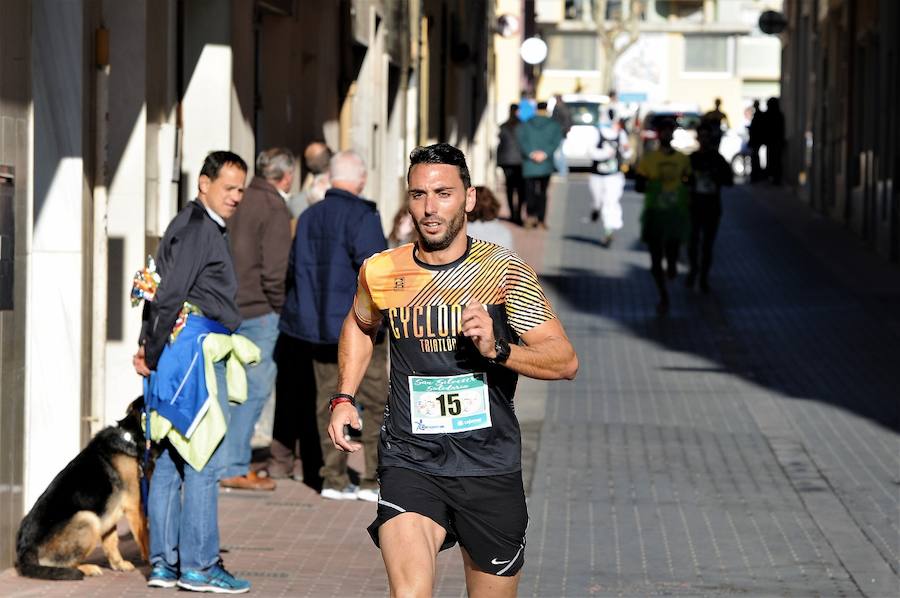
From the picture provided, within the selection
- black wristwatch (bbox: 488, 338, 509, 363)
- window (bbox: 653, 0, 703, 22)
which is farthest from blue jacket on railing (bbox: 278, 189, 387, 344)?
window (bbox: 653, 0, 703, 22)

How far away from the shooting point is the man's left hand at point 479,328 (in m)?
5.32

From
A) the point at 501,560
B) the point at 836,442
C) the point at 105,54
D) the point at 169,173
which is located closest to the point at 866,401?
the point at 836,442

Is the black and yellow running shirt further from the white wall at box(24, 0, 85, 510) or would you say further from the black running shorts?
the white wall at box(24, 0, 85, 510)

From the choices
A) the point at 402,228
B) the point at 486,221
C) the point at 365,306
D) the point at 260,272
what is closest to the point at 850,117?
the point at 486,221

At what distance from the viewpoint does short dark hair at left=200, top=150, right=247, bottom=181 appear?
26.9ft

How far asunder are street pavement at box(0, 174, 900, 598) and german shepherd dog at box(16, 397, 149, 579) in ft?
0.35

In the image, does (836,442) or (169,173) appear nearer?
(169,173)

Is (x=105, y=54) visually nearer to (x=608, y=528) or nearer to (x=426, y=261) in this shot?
(x=608, y=528)

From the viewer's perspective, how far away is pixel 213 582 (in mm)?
8133

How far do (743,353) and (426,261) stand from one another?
1211cm

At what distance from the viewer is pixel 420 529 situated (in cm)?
579

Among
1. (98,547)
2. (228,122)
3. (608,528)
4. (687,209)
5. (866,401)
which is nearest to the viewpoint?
(98,547)

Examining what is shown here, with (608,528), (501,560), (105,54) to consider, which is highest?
(105,54)

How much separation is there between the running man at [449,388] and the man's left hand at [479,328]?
23 centimetres
